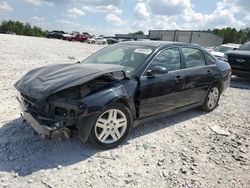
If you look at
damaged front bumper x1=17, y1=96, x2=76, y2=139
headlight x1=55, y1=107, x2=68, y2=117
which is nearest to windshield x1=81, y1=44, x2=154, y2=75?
headlight x1=55, y1=107, x2=68, y2=117

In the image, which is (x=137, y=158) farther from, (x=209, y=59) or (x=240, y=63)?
(x=240, y=63)

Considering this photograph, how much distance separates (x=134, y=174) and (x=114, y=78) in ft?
4.51

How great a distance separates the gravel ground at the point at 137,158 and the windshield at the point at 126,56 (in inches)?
45.4

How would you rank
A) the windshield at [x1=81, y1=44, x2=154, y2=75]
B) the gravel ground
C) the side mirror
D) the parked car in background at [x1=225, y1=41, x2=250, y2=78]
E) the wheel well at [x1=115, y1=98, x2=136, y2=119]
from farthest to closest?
the parked car in background at [x1=225, y1=41, x2=250, y2=78] < the windshield at [x1=81, y1=44, x2=154, y2=75] < the side mirror < the wheel well at [x1=115, y1=98, x2=136, y2=119] < the gravel ground

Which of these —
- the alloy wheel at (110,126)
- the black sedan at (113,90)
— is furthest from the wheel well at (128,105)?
the alloy wheel at (110,126)

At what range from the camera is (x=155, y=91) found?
13.9 ft

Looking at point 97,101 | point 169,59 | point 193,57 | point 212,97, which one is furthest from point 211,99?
point 97,101

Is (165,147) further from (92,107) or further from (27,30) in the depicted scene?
(27,30)

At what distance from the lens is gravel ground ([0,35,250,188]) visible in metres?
3.09

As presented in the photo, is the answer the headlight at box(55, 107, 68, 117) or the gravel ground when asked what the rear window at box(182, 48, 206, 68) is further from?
the headlight at box(55, 107, 68, 117)

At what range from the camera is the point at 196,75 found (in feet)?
16.7

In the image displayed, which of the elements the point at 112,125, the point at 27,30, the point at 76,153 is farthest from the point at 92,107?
the point at 27,30

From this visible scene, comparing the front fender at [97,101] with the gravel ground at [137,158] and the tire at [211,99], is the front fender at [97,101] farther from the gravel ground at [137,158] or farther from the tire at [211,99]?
the tire at [211,99]

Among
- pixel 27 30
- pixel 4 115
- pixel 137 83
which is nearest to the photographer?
pixel 137 83
